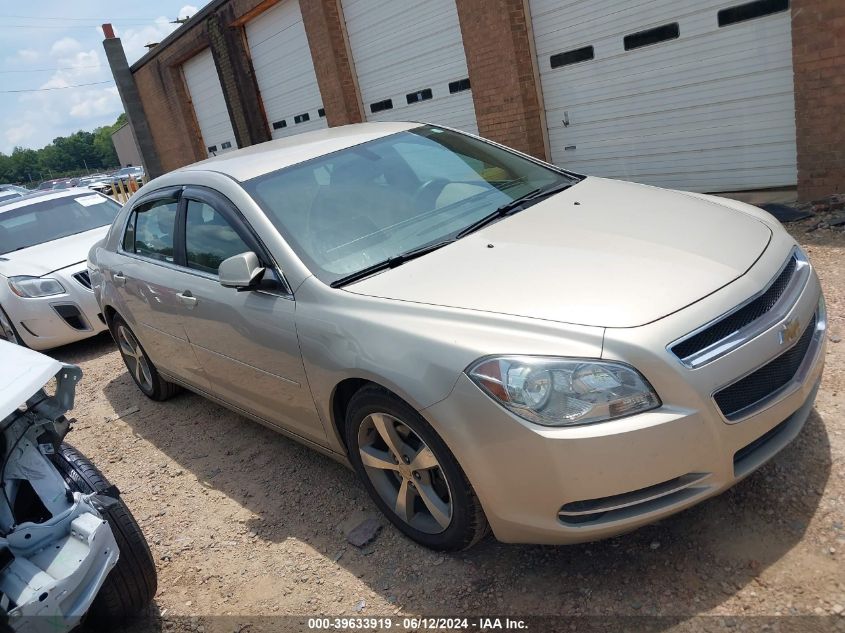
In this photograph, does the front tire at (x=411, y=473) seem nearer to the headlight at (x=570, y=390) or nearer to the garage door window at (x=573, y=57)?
the headlight at (x=570, y=390)

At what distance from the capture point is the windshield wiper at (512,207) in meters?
3.18

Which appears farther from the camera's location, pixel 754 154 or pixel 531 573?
pixel 754 154

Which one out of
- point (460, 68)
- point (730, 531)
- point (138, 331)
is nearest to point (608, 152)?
point (460, 68)

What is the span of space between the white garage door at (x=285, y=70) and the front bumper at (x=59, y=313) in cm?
671

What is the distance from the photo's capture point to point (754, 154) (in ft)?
22.0

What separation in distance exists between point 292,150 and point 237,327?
3.53ft

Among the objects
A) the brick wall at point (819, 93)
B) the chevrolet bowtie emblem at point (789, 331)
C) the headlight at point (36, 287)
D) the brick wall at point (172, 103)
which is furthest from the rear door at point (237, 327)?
the brick wall at point (172, 103)

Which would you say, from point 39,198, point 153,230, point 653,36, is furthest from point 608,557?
point 39,198

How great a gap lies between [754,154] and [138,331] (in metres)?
5.76

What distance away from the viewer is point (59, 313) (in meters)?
6.79

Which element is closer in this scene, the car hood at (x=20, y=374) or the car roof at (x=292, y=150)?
the car hood at (x=20, y=374)

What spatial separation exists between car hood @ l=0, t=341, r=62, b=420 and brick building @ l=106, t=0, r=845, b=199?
6.03 metres

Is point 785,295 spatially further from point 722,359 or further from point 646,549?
point 646,549

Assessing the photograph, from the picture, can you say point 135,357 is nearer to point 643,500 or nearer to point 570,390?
point 570,390
